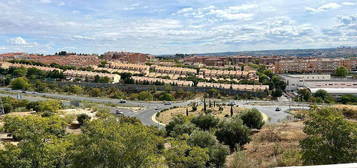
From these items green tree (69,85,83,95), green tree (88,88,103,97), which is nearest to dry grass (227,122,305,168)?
green tree (88,88,103,97)

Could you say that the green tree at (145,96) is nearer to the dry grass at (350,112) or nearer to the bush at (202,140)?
the dry grass at (350,112)

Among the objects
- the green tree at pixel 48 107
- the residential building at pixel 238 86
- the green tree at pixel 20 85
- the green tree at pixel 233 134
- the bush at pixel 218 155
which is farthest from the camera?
the green tree at pixel 20 85

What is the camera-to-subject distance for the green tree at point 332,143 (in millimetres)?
9038

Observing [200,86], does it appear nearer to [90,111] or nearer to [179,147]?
[90,111]

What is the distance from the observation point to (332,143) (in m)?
9.34

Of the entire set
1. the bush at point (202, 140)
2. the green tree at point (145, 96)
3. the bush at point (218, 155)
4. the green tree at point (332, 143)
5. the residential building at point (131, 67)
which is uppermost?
the residential building at point (131, 67)

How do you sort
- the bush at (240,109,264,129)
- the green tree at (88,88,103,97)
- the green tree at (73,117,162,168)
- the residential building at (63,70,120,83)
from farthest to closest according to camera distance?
the residential building at (63,70,120,83) → the green tree at (88,88,103,97) → the bush at (240,109,264,129) → the green tree at (73,117,162,168)

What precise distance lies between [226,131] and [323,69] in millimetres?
93335

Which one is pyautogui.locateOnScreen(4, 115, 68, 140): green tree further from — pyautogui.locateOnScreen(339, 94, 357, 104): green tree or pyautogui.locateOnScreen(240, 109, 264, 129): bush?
pyautogui.locateOnScreen(339, 94, 357, 104): green tree

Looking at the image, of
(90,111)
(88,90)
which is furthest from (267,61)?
(90,111)

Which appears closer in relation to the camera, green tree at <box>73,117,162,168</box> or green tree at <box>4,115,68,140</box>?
green tree at <box>73,117,162,168</box>

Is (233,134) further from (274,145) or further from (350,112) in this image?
(350,112)

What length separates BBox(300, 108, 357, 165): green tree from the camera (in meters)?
9.04

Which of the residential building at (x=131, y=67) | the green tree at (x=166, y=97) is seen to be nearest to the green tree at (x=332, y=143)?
the green tree at (x=166, y=97)
